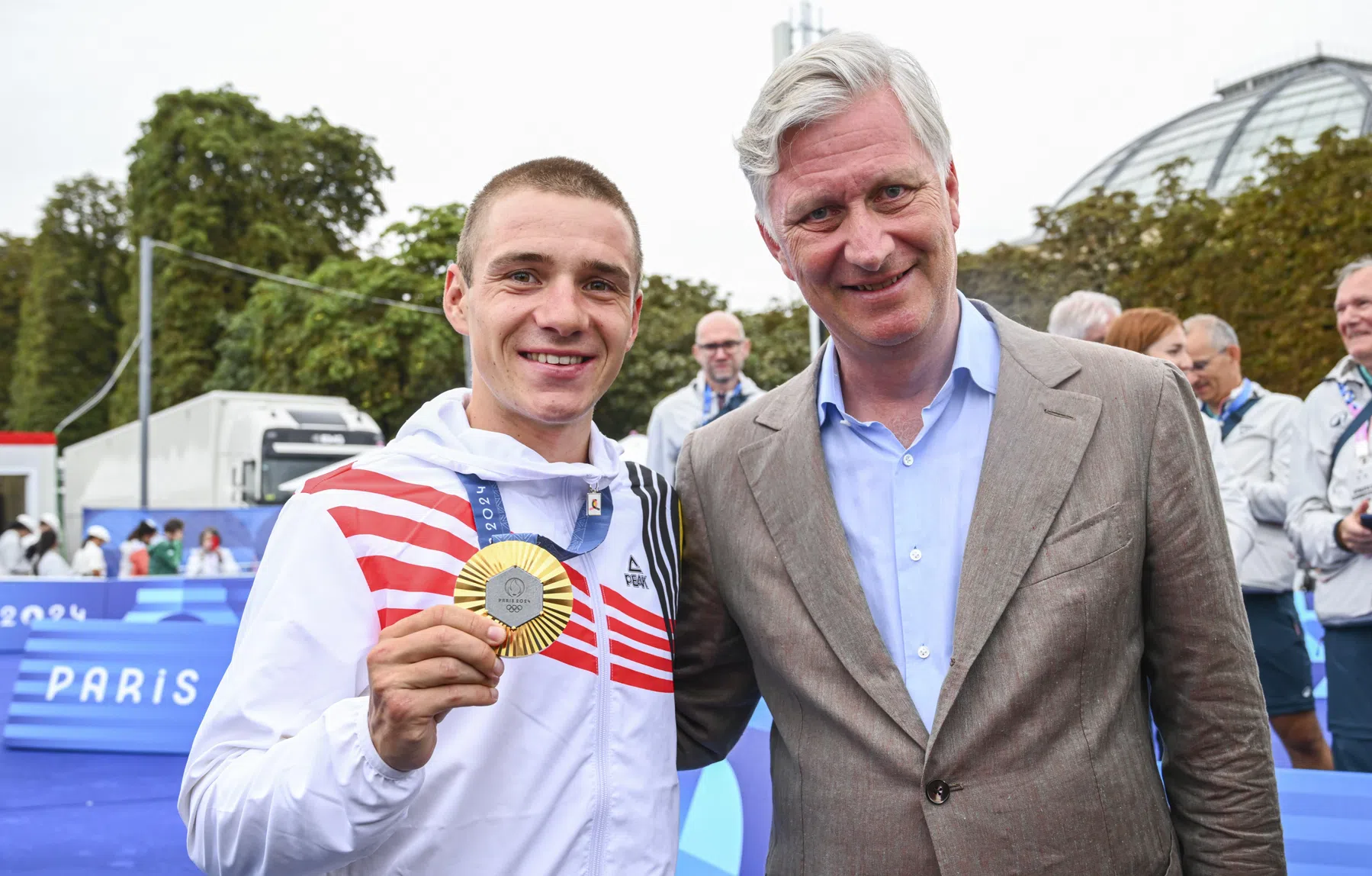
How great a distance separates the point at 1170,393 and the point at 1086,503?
0.29m

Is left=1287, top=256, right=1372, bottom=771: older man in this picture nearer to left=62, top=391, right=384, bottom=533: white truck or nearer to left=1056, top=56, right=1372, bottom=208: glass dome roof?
left=62, top=391, right=384, bottom=533: white truck

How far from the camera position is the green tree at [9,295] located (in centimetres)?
5062

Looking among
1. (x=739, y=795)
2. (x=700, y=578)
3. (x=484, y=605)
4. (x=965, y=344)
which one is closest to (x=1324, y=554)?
(x=739, y=795)

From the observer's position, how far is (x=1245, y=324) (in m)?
21.7

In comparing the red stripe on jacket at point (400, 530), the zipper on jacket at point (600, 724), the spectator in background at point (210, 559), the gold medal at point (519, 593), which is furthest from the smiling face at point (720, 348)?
the spectator in background at point (210, 559)

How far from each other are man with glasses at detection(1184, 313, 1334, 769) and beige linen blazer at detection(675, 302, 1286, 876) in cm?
275

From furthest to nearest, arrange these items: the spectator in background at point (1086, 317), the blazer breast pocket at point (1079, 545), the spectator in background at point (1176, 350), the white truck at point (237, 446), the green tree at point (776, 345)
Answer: the green tree at point (776, 345) → the white truck at point (237, 446) → the spectator in background at point (1086, 317) → the spectator in background at point (1176, 350) → the blazer breast pocket at point (1079, 545)

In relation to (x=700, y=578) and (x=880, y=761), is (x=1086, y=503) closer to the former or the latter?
(x=880, y=761)

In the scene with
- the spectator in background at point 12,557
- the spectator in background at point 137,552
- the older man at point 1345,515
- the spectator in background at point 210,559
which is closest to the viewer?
the older man at point 1345,515

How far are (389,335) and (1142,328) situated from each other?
25148 millimetres

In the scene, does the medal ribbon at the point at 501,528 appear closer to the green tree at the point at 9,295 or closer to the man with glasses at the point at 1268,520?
the man with glasses at the point at 1268,520

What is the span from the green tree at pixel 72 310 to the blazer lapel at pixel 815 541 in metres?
48.1

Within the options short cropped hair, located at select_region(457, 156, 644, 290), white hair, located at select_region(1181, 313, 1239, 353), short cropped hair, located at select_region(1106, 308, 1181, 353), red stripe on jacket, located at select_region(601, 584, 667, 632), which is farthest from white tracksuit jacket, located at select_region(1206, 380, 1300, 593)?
short cropped hair, located at select_region(457, 156, 644, 290)

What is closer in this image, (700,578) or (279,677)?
(279,677)
